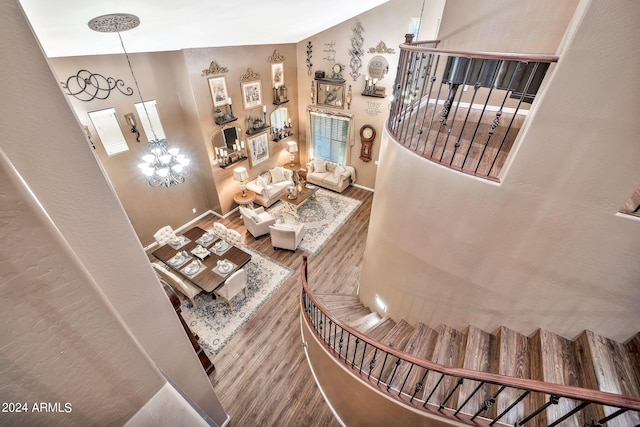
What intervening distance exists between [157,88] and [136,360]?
19.7ft

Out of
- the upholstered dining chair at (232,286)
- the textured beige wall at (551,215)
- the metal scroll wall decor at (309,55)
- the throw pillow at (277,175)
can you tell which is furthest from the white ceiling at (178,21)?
the upholstered dining chair at (232,286)

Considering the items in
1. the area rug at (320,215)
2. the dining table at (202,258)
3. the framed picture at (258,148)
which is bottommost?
the area rug at (320,215)

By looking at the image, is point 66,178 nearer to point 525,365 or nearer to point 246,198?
point 525,365

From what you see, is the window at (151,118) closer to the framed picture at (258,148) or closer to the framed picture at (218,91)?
the framed picture at (218,91)

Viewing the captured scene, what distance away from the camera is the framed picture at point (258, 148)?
725cm

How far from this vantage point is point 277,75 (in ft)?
23.8

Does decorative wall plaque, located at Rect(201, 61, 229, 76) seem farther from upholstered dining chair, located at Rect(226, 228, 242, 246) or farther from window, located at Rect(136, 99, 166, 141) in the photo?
upholstered dining chair, located at Rect(226, 228, 242, 246)

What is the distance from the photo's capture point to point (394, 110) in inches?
126

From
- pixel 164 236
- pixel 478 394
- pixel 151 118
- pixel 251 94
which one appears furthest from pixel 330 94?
pixel 478 394

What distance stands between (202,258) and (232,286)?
897mm

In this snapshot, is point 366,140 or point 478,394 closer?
point 478,394

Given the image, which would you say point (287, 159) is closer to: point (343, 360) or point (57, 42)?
point (57, 42)

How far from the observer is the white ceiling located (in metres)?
2.56

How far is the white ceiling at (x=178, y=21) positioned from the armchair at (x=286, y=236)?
3.74 meters
